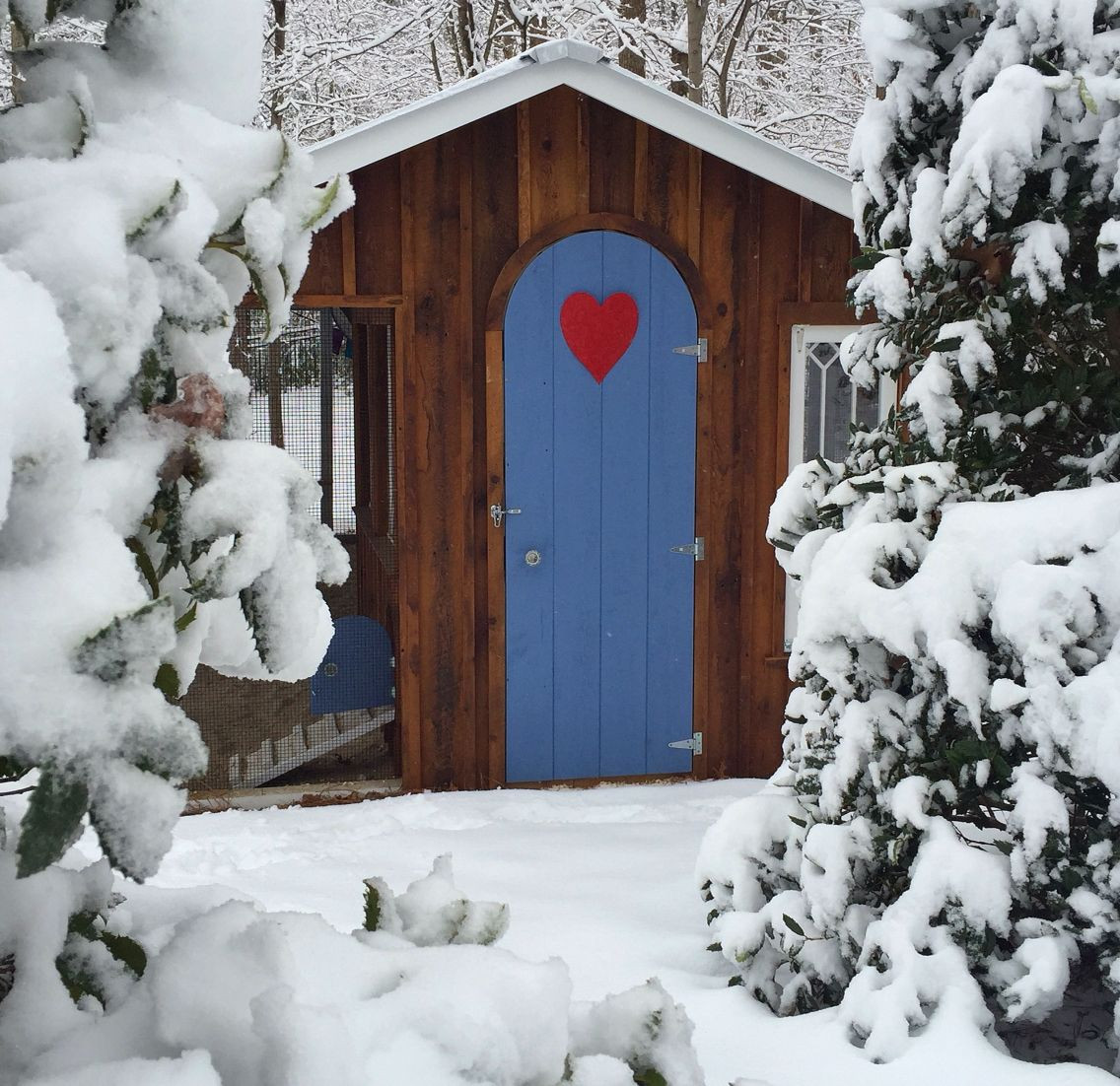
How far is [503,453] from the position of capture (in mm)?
5355

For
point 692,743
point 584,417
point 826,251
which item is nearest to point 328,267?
point 584,417

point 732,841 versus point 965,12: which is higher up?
point 965,12

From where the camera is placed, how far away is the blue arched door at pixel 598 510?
5355 millimetres

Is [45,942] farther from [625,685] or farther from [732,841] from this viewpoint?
[625,685]

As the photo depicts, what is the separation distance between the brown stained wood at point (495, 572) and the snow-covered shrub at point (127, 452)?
13.9 ft

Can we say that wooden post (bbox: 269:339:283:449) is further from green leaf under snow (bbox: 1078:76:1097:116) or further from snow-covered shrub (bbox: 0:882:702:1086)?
snow-covered shrub (bbox: 0:882:702:1086)

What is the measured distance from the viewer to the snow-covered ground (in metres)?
2.48

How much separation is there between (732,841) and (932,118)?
1881mm

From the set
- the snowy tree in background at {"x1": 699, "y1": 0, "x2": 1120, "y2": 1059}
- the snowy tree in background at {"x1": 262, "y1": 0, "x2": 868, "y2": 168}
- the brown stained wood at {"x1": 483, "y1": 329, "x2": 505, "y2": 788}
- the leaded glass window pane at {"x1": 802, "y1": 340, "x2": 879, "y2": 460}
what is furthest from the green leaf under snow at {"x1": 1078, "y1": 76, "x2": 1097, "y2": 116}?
the snowy tree in background at {"x1": 262, "y1": 0, "x2": 868, "y2": 168}

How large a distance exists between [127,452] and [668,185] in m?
4.90

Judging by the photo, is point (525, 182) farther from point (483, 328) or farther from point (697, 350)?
point (697, 350)

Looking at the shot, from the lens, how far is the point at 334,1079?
91 centimetres

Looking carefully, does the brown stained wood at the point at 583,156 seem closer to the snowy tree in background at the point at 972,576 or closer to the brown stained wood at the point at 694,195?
the brown stained wood at the point at 694,195

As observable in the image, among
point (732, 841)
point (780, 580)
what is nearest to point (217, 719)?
point (780, 580)
